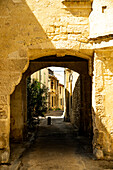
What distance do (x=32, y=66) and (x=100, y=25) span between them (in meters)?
4.85

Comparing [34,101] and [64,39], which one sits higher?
[64,39]

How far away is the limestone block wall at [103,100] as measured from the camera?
5.67 meters

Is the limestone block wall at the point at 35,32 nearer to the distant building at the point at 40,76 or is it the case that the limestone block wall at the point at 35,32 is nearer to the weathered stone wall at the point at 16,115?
the weathered stone wall at the point at 16,115

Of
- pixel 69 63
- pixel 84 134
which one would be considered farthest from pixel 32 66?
pixel 84 134

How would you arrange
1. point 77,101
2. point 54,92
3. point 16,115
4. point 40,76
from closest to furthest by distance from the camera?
point 16,115 < point 77,101 < point 40,76 < point 54,92

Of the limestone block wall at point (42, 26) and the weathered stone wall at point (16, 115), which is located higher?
the limestone block wall at point (42, 26)

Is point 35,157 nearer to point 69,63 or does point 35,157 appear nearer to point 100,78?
point 100,78

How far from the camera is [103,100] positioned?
5.78 meters

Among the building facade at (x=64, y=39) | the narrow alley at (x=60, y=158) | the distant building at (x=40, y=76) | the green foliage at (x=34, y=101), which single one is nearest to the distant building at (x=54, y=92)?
the distant building at (x=40, y=76)

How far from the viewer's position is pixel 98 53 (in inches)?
230

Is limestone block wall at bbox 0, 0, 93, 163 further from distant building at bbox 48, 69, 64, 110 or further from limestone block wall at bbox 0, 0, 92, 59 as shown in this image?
distant building at bbox 48, 69, 64, 110

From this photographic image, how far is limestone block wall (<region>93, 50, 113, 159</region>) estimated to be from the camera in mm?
5672

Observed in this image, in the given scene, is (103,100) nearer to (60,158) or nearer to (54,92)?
(60,158)

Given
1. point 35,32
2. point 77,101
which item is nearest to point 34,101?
point 77,101
